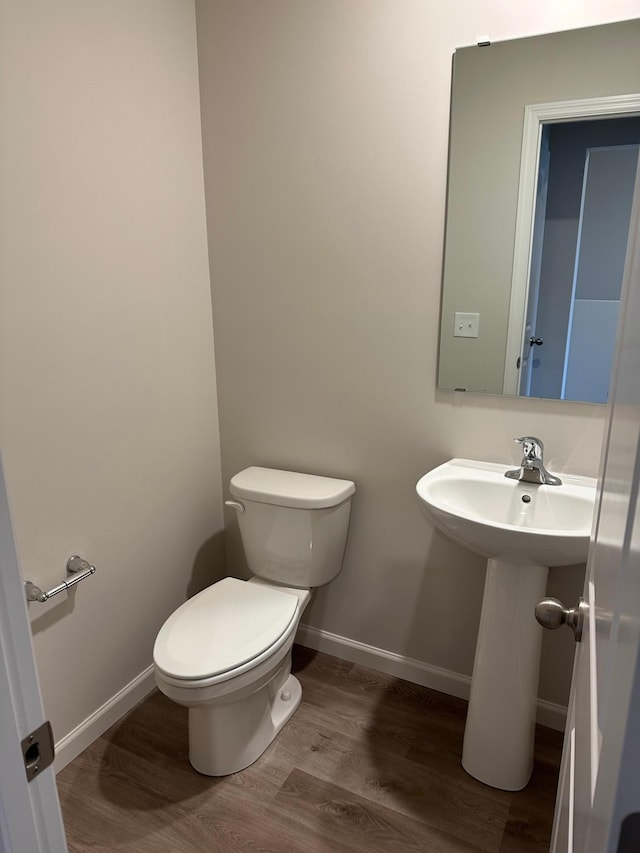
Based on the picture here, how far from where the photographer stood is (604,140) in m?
1.53

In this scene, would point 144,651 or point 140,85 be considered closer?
point 140,85

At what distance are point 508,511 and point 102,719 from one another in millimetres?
1436

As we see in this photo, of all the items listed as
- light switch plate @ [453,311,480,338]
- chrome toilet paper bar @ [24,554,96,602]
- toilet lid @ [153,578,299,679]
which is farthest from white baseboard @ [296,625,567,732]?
light switch plate @ [453,311,480,338]

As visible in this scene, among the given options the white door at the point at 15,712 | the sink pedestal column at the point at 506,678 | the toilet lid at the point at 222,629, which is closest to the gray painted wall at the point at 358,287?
the sink pedestal column at the point at 506,678

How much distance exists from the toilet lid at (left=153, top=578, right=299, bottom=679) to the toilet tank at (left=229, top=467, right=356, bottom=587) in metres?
0.10

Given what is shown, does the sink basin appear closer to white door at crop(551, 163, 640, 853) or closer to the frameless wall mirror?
the frameless wall mirror

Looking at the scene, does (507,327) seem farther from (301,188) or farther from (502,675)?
(502,675)

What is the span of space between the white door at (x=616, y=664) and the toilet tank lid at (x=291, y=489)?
3.97 feet

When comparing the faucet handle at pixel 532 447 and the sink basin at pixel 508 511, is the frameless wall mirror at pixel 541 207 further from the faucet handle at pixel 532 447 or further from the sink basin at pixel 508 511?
the sink basin at pixel 508 511

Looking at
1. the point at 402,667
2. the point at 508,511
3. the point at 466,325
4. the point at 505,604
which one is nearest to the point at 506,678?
the point at 505,604

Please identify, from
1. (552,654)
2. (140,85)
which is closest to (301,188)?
(140,85)

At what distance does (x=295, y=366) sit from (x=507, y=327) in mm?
726

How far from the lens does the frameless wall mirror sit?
4.96ft

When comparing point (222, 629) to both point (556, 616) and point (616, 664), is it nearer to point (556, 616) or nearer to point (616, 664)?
point (556, 616)
